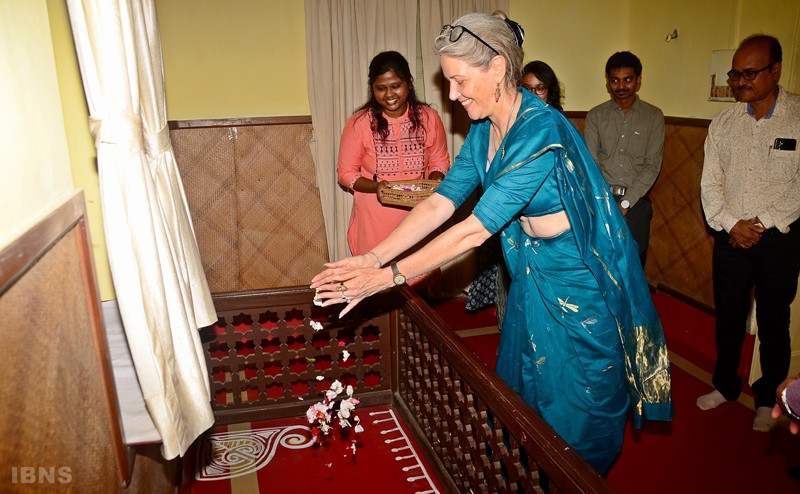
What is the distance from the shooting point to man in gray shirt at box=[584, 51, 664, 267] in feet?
14.2

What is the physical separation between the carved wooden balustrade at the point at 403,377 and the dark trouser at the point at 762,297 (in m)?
1.50

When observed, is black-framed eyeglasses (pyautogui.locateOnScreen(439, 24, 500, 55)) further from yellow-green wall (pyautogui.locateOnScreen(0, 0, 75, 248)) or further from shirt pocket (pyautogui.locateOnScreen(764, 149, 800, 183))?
shirt pocket (pyautogui.locateOnScreen(764, 149, 800, 183))

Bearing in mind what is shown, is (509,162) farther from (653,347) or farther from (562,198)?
(653,347)

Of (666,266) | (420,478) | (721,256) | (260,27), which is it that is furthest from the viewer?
(666,266)

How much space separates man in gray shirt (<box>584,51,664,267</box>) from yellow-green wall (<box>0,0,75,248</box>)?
359 centimetres

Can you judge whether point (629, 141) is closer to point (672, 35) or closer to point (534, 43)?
point (672, 35)

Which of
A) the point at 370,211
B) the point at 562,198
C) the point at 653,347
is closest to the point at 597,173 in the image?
the point at 562,198

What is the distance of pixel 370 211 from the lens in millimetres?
3830

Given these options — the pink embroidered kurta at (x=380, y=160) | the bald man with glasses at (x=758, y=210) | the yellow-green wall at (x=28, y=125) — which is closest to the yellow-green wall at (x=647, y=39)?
the bald man with glasses at (x=758, y=210)

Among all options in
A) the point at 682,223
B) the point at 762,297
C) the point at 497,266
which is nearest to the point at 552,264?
the point at 762,297

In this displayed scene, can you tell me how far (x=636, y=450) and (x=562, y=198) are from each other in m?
1.72

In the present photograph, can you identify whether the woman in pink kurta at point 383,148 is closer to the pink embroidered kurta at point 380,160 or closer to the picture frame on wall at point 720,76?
the pink embroidered kurta at point 380,160

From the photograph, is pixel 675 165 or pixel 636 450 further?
pixel 675 165

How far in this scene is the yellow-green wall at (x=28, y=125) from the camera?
124 centimetres
